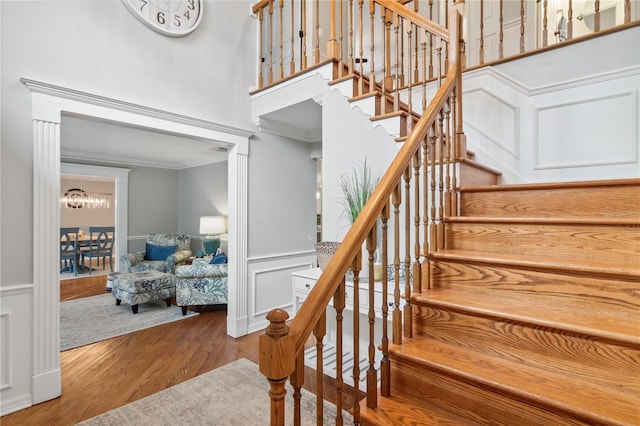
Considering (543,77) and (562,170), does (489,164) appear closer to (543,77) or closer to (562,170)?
(562,170)

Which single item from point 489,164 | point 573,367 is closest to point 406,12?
point 489,164

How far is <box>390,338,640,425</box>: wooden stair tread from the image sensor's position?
0.96m

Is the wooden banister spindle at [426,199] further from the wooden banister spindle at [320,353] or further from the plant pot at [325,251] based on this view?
the plant pot at [325,251]

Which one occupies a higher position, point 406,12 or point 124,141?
point 406,12

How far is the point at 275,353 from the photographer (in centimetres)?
84

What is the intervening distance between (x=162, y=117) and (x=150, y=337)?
221cm

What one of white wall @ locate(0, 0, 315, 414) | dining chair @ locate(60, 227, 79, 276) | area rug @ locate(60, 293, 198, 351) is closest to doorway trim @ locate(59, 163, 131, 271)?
dining chair @ locate(60, 227, 79, 276)

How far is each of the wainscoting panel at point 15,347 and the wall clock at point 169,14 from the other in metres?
2.22

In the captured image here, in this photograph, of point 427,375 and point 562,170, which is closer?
point 427,375

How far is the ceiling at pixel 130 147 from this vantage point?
4.38 metres

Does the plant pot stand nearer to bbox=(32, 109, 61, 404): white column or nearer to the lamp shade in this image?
bbox=(32, 109, 61, 404): white column

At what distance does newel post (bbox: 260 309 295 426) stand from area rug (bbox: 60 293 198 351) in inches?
129

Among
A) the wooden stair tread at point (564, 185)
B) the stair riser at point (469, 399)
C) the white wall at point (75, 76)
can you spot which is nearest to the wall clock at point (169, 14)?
the white wall at point (75, 76)

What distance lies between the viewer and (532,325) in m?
1.23
